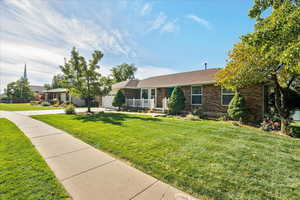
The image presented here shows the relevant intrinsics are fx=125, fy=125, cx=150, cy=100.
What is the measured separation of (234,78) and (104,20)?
30.3ft

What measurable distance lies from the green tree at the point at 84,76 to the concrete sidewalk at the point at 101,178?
9.75 m

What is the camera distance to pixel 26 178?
7.85ft

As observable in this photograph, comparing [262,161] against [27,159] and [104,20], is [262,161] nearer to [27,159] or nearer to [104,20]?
[27,159]

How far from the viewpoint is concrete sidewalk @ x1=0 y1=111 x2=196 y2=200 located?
6.70 feet

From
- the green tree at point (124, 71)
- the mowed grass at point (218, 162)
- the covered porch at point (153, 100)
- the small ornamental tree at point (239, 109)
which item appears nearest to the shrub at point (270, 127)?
the small ornamental tree at point (239, 109)

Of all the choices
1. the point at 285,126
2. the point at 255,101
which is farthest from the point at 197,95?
the point at 285,126

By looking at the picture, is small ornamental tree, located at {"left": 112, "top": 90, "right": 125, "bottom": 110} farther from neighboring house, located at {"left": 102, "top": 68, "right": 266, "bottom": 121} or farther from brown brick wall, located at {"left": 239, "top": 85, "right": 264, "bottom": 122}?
brown brick wall, located at {"left": 239, "top": 85, "right": 264, "bottom": 122}

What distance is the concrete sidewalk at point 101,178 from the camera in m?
2.04

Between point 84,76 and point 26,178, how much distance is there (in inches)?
461

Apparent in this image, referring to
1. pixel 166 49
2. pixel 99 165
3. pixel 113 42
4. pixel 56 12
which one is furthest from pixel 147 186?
pixel 166 49

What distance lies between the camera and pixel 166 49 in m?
13.6

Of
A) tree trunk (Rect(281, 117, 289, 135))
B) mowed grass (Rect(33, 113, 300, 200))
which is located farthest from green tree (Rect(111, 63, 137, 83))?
tree trunk (Rect(281, 117, 289, 135))

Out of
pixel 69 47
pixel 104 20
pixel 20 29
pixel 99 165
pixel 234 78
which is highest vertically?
A: pixel 104 20

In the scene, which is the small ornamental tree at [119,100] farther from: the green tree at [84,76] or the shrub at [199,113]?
the shrub at [199,113]
